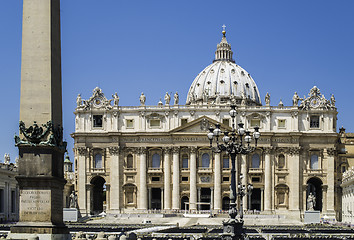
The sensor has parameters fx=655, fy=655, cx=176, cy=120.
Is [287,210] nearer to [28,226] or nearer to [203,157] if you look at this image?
[203,157]

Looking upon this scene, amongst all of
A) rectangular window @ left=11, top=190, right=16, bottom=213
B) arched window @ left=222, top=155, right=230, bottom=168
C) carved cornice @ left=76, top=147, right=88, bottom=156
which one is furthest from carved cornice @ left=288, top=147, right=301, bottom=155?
rectangular window @ left=11, top=190, right=16, bottom=213

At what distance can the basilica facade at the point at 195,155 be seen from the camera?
334 ft

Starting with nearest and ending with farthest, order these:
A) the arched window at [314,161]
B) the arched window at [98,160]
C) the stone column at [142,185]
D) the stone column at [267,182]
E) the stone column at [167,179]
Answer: the stone column at [267,182], the stone column at [167,179], the stone column at [142,185], the arched window at [314,161], the arched window at [98,160]

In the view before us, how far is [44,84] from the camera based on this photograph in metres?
26.0

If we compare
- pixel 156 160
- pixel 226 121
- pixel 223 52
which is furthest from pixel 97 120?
pixel 223 52

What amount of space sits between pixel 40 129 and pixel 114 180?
7809 cm

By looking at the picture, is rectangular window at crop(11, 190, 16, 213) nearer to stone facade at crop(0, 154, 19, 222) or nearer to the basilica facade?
stone facade at crop(0, 154, 19, 222)

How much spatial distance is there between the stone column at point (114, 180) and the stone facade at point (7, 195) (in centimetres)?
2182

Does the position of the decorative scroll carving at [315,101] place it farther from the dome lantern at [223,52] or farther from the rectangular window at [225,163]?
the dome lantern at [223,52]

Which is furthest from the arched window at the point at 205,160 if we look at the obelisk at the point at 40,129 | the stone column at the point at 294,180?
the obelisk at the point at 40,129

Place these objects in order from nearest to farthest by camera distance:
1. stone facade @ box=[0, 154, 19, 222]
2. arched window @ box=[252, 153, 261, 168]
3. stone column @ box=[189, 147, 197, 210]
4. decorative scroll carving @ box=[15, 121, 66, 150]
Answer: decorative scroll carving @ box=[15, 121, 66, 150] < stone facade @ box=[0, 154, 19, 222] < stone column @ box=[189, 147, 197, 210] < arched window @ box=[252, 153, 261, 168]

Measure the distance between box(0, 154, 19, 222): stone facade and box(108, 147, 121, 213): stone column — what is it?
2182 centimetres

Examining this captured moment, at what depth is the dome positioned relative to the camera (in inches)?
5733

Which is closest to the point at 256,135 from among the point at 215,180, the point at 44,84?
the point at 44,84
